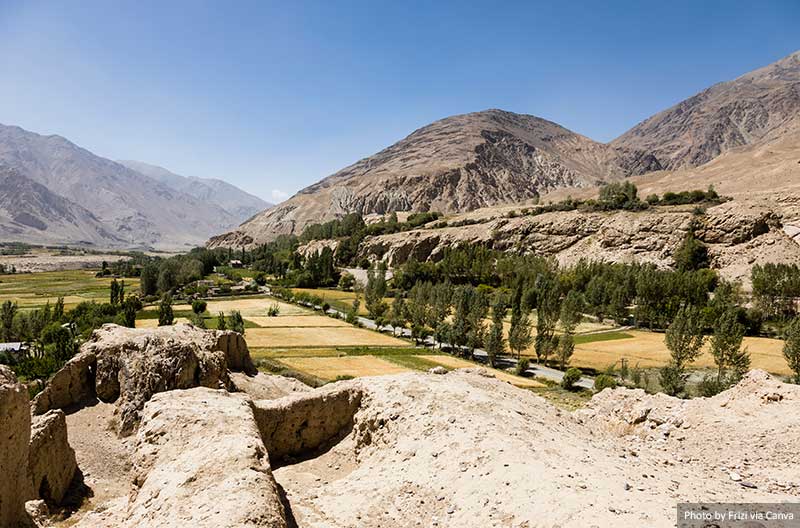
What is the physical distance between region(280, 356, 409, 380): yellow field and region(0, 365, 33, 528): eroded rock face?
105 feet

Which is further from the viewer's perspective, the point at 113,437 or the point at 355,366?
the point at 355,366

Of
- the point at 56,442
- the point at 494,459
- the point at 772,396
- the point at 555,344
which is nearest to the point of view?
the point at 494,459

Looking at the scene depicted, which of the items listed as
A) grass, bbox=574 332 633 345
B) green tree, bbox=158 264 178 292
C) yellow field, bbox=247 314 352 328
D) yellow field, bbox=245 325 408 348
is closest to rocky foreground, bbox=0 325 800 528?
yellow field, bbox=245 325 408 348

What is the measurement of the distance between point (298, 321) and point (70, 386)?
5638 centimetres

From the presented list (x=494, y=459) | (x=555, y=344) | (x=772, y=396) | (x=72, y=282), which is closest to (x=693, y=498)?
(x=494, y=459)

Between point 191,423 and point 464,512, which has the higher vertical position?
point 191,423

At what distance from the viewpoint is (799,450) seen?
17297 millimetres

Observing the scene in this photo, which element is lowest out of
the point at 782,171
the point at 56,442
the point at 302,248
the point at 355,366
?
the point at 355,366

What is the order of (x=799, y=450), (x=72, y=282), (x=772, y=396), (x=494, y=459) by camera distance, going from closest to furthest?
(x=494, y=459)
(x=799, y=450)
(x=772, y=396)
(x=72, y=282)

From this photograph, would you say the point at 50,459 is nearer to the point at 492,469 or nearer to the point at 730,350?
the point at 492,469

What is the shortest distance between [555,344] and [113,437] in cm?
4662

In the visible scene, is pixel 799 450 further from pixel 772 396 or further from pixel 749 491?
pixel 749 491

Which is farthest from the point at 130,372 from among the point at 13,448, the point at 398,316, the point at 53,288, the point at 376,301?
the point at 53,288

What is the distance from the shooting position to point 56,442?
1603 centimetres
